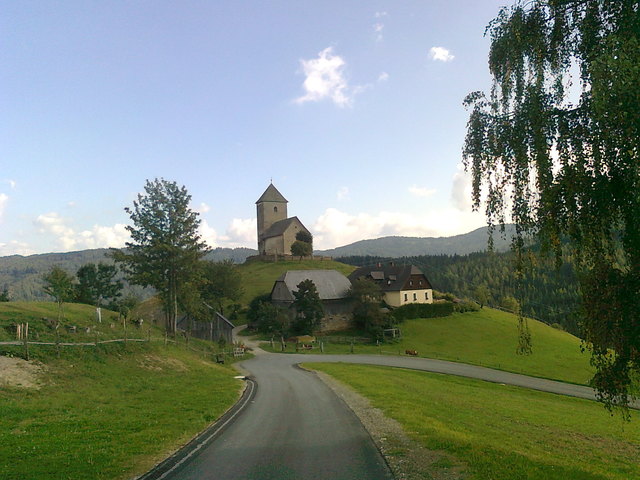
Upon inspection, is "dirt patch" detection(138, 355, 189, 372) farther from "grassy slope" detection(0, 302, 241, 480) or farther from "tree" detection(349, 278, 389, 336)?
"tree" detection(349, 278, 389, 336)

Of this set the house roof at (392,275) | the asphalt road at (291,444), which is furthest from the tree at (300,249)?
the asphalt road at (291,444)

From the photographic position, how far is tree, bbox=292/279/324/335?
66188 millimetres

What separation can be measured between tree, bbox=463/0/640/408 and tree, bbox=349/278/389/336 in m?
53.8

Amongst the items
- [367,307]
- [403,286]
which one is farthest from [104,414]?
[403,286]

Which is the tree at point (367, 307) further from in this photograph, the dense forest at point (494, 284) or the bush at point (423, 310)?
the dense forest at point (494, 284)

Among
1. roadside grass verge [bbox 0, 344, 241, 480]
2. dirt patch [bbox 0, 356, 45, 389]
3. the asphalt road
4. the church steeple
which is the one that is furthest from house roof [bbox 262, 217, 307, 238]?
dirt patch [bbox 0, 356, 45, 389]

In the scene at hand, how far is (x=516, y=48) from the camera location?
1021cm

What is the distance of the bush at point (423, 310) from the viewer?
70688 millimetres

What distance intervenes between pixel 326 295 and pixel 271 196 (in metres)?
63.5

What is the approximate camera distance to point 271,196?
5157 inches

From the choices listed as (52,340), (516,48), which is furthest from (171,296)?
(516,48)

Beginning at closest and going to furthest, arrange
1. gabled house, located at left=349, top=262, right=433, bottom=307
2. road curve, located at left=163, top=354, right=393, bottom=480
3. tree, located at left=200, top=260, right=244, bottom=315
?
road curve, located at left=163, top=354, right=393, bottom=480, tree, located at left=200, top=260, right=244, bottom=315, gabled house, located at left=349, top=262, right=433, bottom=307

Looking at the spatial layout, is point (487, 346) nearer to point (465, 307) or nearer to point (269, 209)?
point (465, 307)

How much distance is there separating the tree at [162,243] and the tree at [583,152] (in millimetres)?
35839
